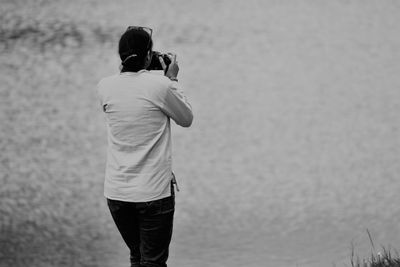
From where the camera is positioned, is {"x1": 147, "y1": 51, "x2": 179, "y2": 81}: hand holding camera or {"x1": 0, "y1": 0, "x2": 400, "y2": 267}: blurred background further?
{"x1": 0, "y1": 0, "x2": 400, "y2": 267}: blurred background

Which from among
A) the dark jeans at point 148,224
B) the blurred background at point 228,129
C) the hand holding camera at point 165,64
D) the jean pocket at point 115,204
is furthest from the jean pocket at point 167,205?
the blurred background at point 228,129

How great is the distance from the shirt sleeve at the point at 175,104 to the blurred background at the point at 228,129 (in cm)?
205

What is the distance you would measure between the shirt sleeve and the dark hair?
125 mm

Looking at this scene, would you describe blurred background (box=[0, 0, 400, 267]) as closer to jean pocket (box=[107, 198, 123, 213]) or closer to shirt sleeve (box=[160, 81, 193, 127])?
jean pocket (box=[107, 198, 123, 213])

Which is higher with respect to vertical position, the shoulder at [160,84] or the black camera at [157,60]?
the black camera at [157,60]

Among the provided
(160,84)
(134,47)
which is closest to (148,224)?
(160,84)

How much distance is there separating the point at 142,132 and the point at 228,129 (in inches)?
149

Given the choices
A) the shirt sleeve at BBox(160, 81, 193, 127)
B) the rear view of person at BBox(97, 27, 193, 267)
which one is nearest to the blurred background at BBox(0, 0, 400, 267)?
the rear view of person at BBox(97, 27, 193, 267)

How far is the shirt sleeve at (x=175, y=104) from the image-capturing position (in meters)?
2.08

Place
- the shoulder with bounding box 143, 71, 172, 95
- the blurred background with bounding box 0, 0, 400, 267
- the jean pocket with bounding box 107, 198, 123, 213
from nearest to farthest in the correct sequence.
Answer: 1. the shoulder with bounding box 143, 71, 172, 95
2. the jean pocket with bounding box 107, 198, 123, 213
3. the blurred background with bounding box 0, 0, 400, 267

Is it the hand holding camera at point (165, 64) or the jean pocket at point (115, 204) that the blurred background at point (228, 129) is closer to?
the jean pocket at point (115, 204)

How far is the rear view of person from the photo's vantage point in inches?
82.4

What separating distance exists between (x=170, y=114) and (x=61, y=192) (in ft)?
10.8

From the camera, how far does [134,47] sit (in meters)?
2.10
